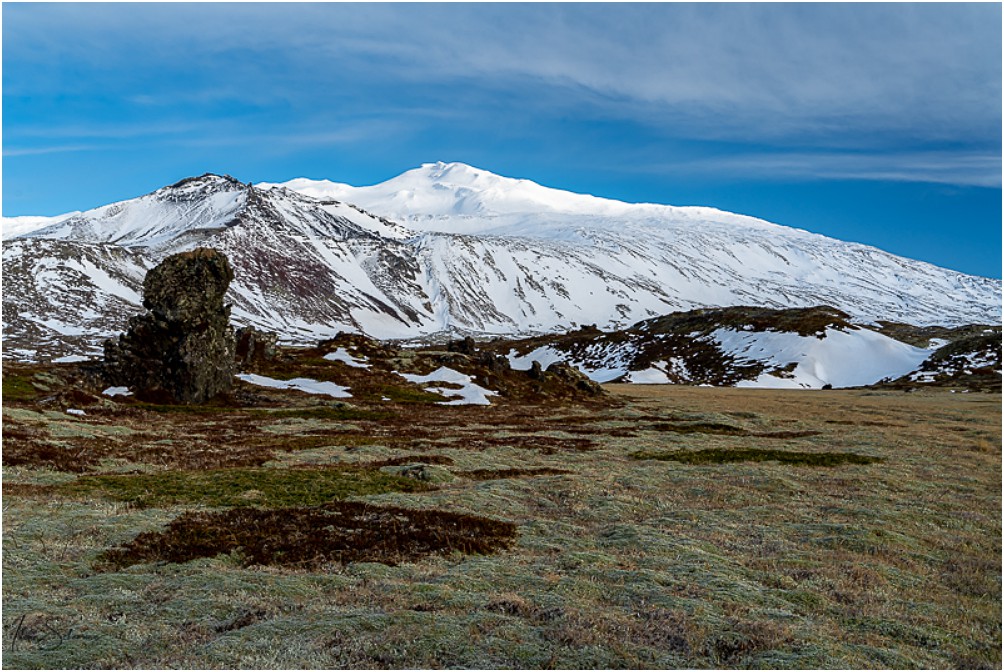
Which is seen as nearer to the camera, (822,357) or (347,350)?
(347,350)

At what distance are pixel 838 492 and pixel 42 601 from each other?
2838cm

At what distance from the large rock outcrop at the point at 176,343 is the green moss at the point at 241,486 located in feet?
134

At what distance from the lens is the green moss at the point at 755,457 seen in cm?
3850

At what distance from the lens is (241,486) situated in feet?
85.0

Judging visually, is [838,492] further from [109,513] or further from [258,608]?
[109,513]

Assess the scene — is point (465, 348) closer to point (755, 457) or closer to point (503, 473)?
point (755, 457)

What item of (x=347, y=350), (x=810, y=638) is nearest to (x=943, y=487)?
(x=810, y=638)

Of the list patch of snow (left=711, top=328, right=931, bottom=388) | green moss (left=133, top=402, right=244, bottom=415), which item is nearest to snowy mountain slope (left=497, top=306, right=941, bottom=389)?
patch of snow (left=711, top=328, right=931, bottom=388)

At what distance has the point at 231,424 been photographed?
52719 mm

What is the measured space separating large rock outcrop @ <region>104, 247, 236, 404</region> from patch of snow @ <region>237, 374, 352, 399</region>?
9.25 metres

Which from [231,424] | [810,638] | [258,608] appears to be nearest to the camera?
[810,638]

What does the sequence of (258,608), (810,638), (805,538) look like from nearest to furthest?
(810,638), (258,608), (805,538)

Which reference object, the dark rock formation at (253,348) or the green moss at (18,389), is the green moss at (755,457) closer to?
the green moss at (18,389)

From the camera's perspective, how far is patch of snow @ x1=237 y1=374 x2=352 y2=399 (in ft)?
258
